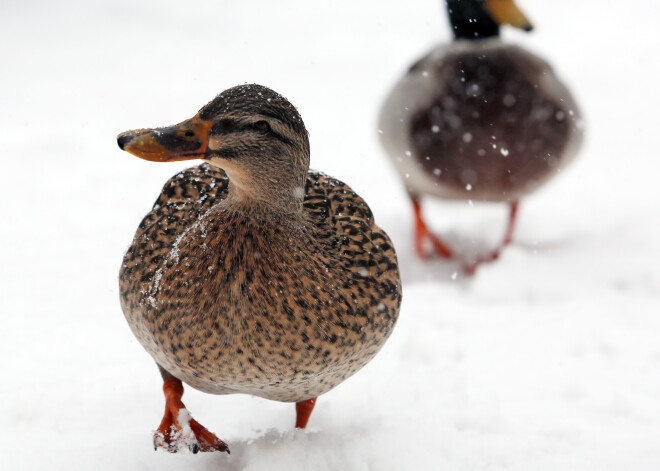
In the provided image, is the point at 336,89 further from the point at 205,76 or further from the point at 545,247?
the point at 545,247

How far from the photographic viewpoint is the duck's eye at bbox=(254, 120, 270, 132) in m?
1.82

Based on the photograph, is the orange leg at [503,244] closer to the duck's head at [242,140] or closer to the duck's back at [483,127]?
the duck's back at [483,127]

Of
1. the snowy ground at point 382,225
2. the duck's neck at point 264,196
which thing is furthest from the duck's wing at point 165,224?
the snowy ground at point 382,225

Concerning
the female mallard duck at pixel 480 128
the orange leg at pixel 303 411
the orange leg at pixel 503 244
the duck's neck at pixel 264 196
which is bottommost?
the orange leg at pixel 503 244

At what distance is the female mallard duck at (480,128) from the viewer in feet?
13.6

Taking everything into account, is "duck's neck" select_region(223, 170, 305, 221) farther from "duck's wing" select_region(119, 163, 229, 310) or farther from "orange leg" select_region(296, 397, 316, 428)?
"orange leg" select_region(296, 397, 316, 428)

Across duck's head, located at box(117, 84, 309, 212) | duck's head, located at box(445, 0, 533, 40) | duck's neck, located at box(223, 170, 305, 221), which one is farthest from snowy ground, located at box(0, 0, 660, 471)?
duck's head, located at box(445, 0, 533, 40)

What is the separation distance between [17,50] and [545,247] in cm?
461

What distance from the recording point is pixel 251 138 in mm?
1817

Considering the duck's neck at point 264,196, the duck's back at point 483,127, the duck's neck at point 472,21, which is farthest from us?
the duck's neck at point 472,21

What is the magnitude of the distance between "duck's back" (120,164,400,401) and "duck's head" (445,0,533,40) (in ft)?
8.69

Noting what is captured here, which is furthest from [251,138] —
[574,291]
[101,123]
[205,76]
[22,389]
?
[205,76]

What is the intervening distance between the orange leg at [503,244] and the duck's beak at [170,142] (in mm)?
2587

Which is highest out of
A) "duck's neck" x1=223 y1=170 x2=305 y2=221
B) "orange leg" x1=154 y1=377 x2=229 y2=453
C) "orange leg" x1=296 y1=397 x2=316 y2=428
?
"duck's neck" x1=223 y1=170 x2=305 y2=221
